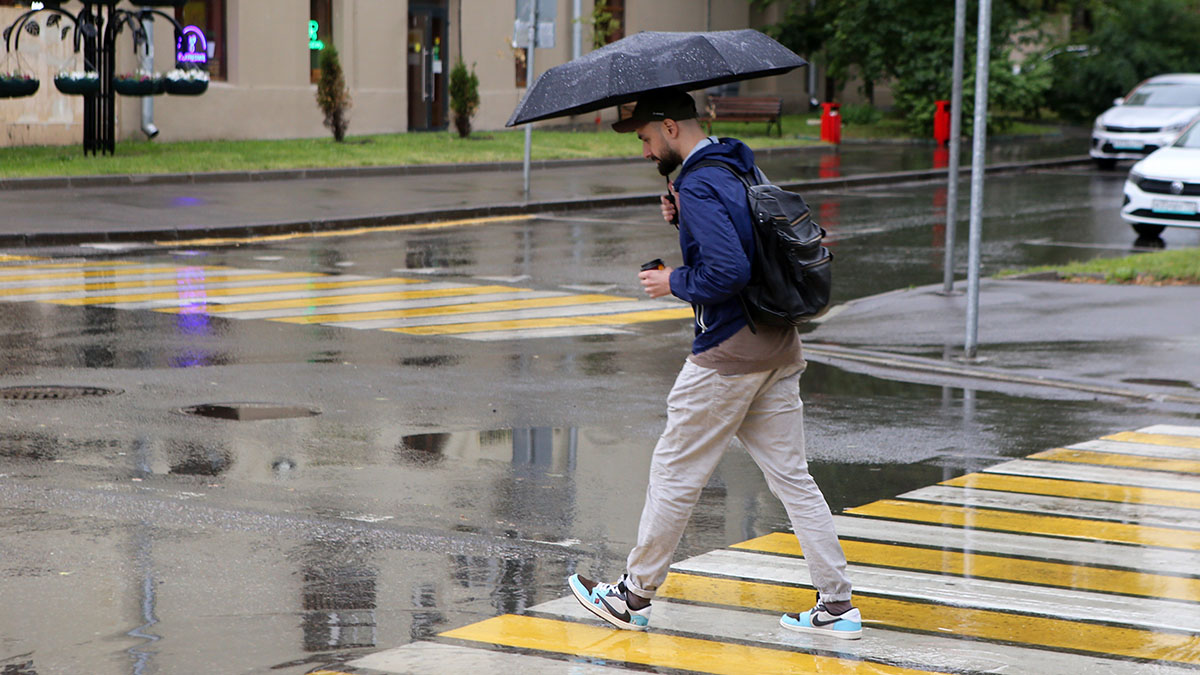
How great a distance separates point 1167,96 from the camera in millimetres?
35250

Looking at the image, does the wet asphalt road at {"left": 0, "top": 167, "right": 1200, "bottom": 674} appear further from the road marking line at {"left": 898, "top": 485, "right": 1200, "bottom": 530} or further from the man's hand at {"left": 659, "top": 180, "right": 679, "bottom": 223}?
the man's hand at {"left": 659, "top": 180, "right": 679, "bottom": 223}

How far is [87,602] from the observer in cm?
573

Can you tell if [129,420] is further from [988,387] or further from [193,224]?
[193,224]

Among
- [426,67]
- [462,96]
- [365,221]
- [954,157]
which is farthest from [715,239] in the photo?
[426,67]

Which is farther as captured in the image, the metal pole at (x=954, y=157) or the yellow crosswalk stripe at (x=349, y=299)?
the metal pole at (x=954, y=157)

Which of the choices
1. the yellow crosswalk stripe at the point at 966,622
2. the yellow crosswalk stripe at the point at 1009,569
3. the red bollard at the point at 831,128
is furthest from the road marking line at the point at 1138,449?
the red bollard at the point at 831,128

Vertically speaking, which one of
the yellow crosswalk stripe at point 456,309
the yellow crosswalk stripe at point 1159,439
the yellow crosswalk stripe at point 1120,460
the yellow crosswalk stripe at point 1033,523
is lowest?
the yellow crosswalk stripe at point 1033,523

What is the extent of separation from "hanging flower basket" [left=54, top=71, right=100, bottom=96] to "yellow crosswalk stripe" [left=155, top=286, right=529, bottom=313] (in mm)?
12739

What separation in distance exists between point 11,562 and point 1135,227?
695 inches

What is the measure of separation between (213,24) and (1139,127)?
61.7ft

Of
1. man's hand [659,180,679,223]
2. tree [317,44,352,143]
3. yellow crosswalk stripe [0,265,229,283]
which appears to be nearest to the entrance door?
tree [317,44,352,143]

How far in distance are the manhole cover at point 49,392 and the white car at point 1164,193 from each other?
1459 centimetres

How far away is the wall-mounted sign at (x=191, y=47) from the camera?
27750 millimetres

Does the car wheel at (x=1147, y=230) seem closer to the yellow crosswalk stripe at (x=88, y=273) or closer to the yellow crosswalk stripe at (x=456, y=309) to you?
the yellow crosswalk stripe at (x=456, y=309)
